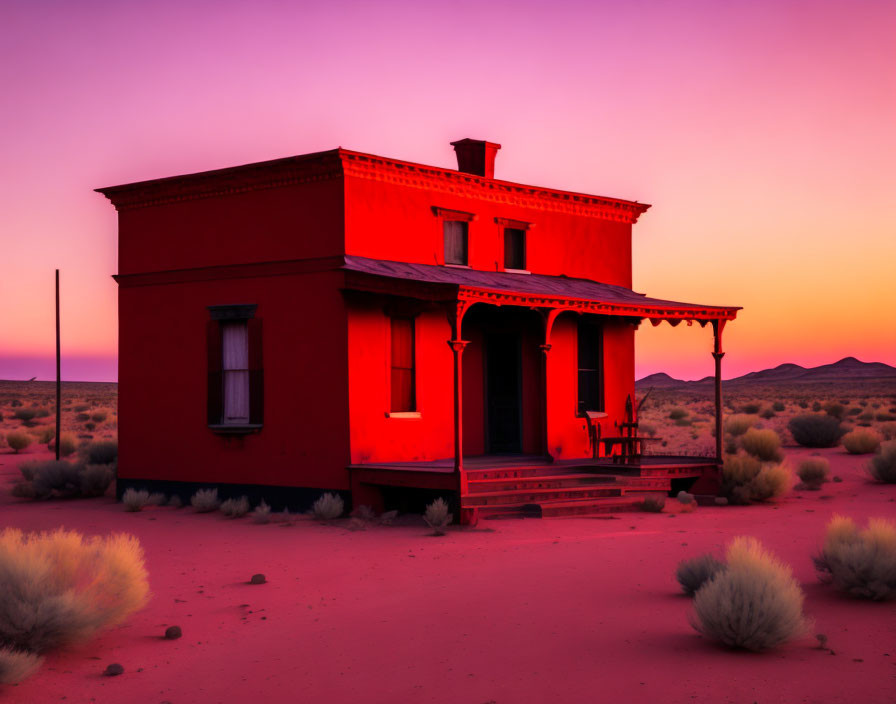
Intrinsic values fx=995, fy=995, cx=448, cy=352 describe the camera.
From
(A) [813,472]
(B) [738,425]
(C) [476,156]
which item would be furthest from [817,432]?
(C) [476,156]

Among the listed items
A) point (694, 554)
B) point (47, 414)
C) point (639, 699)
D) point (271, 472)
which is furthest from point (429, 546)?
point (47, 414)

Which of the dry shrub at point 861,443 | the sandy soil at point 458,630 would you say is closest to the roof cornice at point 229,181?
the sandy soil at point 458,630

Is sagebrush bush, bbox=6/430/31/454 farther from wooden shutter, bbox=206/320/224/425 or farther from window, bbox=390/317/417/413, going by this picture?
window, bbox=390/317/417/413

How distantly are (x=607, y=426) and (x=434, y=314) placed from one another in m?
4.74

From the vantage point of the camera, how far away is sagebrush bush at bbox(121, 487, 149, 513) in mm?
16750

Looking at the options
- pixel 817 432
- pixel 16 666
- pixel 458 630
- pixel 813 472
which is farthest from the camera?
pixel 817 432

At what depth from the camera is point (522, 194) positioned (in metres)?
18.8

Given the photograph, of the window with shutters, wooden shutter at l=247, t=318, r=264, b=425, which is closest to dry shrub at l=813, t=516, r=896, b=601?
wooden shutter at l=247, t=318, r=264, b=425

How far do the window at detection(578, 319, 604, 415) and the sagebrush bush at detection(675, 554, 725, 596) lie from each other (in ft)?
33.8

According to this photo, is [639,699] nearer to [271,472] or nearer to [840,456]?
[271,472]

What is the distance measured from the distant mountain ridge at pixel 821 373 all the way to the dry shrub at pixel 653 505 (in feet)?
396

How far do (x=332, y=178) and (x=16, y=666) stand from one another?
10.6 m

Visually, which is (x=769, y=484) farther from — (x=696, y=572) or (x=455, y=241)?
(x=696, y=572)

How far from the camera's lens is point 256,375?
1648cm
